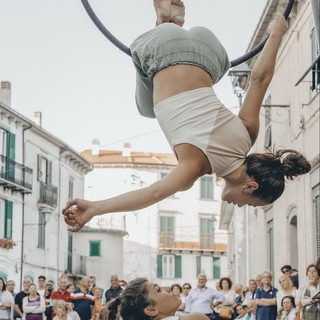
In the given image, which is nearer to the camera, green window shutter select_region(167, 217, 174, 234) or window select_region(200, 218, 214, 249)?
green window shutter select_region(167, 217, 174, 234)

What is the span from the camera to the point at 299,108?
19.3 meters

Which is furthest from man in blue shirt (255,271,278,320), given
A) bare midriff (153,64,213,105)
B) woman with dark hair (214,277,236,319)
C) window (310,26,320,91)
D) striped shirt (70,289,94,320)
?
bare midriff (153,64,213,105)

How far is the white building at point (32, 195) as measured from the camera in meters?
35.8

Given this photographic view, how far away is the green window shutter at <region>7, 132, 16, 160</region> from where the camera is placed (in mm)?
35906

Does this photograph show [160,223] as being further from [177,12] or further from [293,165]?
[293,165]

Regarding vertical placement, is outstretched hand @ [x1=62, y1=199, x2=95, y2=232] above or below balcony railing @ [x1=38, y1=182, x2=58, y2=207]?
below

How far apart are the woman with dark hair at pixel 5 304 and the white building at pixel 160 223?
3680 cm

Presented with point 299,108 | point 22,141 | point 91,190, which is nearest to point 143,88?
point 299,108

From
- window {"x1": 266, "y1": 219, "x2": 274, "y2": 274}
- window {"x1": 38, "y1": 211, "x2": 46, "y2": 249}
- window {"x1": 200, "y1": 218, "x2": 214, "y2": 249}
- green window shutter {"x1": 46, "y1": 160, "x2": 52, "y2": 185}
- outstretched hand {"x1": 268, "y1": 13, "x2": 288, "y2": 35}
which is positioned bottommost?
window {"x1": 266, "y1": 219, "x2": 274, "y2": 274}

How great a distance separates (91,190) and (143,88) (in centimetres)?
4880

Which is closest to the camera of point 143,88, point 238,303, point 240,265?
point 143,88

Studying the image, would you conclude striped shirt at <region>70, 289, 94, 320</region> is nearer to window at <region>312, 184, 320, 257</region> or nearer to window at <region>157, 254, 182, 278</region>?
window at <region>312, 184, 320, 257</region>

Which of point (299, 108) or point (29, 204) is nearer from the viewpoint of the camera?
point (299, 108)

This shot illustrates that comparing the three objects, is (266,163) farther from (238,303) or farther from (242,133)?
(238,303)
